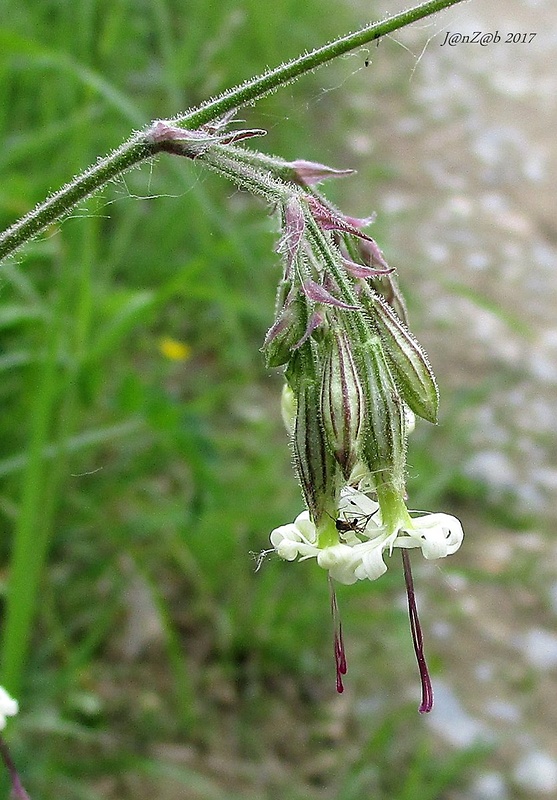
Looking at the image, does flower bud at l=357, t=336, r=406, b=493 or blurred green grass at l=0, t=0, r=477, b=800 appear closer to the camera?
flower bud at l=357, t=336, r=406, b=493

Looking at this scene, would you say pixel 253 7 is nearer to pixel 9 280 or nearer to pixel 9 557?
pixel 9 280

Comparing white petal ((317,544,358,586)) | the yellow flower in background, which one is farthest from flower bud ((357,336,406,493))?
the yellow flower in background

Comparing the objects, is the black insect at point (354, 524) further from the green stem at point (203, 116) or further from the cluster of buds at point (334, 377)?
the green stem at point (203, 116)

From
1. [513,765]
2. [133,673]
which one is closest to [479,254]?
[513,765]

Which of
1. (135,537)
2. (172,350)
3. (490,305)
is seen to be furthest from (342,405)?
(172,350)

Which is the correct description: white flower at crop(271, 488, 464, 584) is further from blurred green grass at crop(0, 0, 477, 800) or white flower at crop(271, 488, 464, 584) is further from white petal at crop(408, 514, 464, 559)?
blurred green grass at crop(0, 0, 477, 800)

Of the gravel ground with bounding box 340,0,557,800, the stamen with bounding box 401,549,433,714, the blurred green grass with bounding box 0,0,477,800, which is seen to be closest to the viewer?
the stamen with bounding box 401,549,433,714
